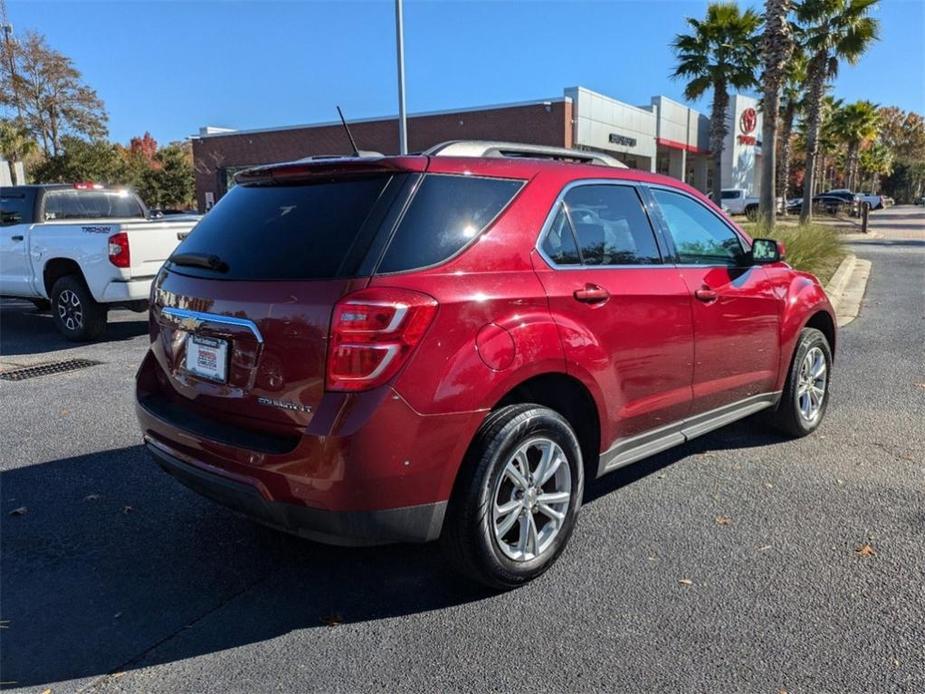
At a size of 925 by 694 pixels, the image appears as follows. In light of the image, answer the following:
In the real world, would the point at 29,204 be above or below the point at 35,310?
above

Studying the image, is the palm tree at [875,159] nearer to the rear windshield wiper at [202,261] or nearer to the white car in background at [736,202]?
the white car in background at [736,202]

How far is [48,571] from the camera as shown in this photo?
11.0 ft

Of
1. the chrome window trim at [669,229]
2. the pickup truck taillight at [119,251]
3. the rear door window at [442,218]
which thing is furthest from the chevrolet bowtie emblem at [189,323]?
the pickup truck taillight at [119,251]

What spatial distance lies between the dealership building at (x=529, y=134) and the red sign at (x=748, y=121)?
0.69 ft

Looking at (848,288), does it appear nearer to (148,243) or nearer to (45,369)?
(148,243)

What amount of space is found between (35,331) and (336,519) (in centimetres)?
873

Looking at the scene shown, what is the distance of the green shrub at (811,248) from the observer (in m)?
12.9

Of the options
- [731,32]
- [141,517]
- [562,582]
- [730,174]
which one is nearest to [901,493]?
[562,582]

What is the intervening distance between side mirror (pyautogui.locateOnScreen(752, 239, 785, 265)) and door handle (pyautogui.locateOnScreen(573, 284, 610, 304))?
1.61 m

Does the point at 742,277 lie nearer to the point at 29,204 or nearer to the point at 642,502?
the point at 642,502

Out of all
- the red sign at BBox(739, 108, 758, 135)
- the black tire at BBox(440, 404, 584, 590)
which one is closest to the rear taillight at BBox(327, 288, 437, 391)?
the black tire at BBox(440, 404, 584, 590)

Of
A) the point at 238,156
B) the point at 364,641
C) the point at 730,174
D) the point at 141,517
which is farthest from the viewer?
the point at 730,174

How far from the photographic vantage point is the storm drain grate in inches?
277

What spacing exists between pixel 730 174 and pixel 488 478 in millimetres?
53203
